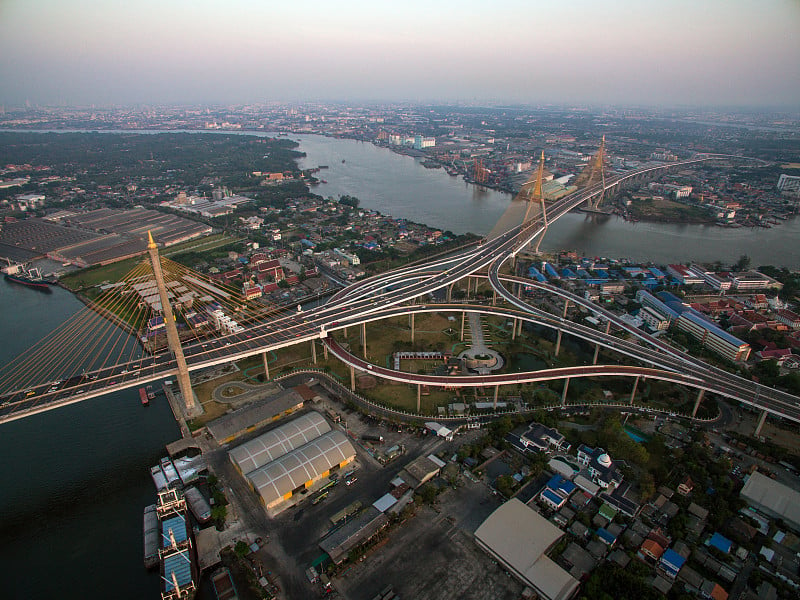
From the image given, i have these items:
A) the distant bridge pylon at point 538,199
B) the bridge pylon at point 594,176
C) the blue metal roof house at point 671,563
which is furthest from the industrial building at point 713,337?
the bridge pylon at point 594,176

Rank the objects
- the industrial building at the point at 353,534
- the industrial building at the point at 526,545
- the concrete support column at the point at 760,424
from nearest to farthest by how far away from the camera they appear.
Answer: the industrial building at the point at 526,545 < the industrial building at the point at 353,534 < the concrete support column at the point at 760,424

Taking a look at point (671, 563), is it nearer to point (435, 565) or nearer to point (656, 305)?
point (435, 565)

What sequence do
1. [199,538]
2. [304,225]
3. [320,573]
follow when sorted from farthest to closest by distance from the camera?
1. [304,225]
2. [199,538]
3. [320,573]

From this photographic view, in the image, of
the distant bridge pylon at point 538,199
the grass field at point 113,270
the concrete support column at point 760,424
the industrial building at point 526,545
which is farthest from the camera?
the distant bridge pylon at point 538,199

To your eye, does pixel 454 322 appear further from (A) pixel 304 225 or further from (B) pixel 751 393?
(A) pixel 304 225

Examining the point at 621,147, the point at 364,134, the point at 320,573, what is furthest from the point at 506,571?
the point at 364,134

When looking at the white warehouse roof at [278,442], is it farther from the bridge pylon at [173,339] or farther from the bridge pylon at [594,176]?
the bridge pylon at [594,176]

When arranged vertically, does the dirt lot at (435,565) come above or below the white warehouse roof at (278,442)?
below

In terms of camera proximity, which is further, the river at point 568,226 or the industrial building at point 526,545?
the river at point 568,226
